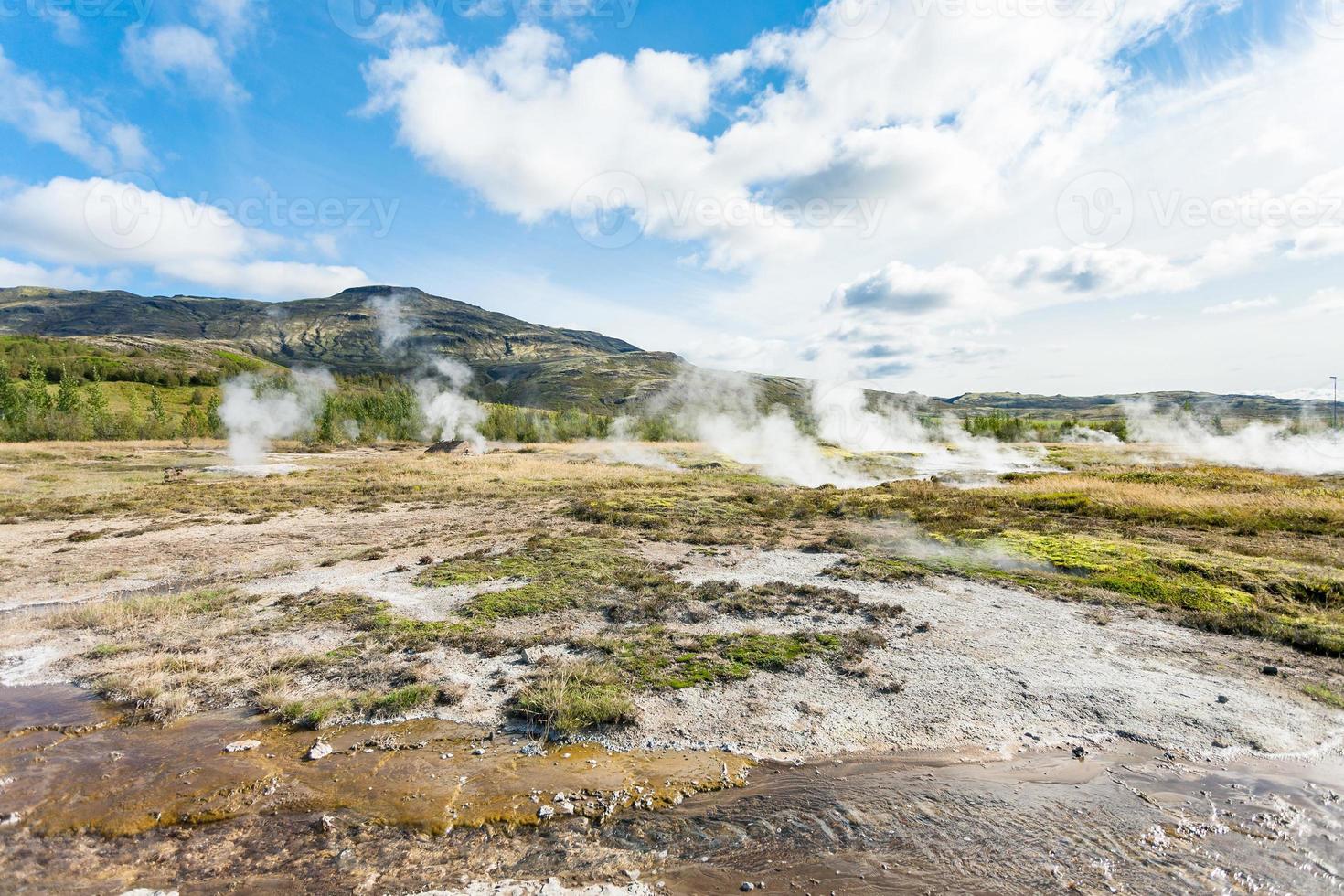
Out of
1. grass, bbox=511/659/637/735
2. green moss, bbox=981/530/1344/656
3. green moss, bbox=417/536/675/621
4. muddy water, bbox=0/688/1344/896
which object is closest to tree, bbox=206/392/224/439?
green moss, bbox=417/536/675/621

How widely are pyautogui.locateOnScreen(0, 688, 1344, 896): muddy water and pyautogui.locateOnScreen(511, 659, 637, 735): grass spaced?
27.4 inches

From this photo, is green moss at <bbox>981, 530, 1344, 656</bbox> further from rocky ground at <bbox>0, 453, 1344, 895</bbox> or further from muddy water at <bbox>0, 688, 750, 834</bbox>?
muddy water at <bbox>0, 688, 750, 834</bbox>

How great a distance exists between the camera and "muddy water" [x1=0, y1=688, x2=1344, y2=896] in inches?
230

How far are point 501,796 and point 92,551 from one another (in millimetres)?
Result: 22622

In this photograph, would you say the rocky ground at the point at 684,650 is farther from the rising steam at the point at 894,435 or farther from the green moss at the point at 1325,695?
the rising steam at the point at 894,435

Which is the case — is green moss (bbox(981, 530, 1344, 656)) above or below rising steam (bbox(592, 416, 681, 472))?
above

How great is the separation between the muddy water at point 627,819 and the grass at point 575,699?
0.70m

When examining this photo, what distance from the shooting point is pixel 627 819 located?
266 inches

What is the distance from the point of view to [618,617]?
1349cm

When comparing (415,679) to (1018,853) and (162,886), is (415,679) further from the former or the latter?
(1018,853)

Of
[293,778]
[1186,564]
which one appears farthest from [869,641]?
[1186,564]

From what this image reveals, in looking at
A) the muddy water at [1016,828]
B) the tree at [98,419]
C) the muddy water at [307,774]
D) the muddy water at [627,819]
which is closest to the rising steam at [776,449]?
the muddy water at [1016,828]

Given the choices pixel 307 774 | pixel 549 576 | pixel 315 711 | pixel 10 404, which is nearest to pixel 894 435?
pixel 549 576

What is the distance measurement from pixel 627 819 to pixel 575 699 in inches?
103
